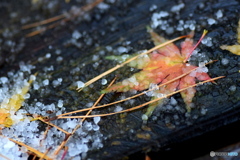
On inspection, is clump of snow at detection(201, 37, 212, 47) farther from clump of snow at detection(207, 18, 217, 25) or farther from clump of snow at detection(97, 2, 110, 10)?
clump of snow at detection(97, 2, 110, 10)

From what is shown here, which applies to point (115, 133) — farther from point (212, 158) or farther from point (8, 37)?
point (8, 37)

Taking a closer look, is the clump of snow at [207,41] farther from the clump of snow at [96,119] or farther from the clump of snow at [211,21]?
the clump of snow at [96,119]

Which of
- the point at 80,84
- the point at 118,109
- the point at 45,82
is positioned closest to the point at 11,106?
the point at 45,82

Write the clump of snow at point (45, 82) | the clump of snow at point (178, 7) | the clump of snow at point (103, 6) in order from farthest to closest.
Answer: the clump of snow at point (103, 6), the clump of snow at point (178, 7), the clump of snow at point (45, 82)

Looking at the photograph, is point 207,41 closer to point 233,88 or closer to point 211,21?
point 211,21

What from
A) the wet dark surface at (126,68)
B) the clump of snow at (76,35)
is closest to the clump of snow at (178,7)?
the wet dark surface at (126,68)

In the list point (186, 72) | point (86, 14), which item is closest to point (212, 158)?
point (186, 72)
